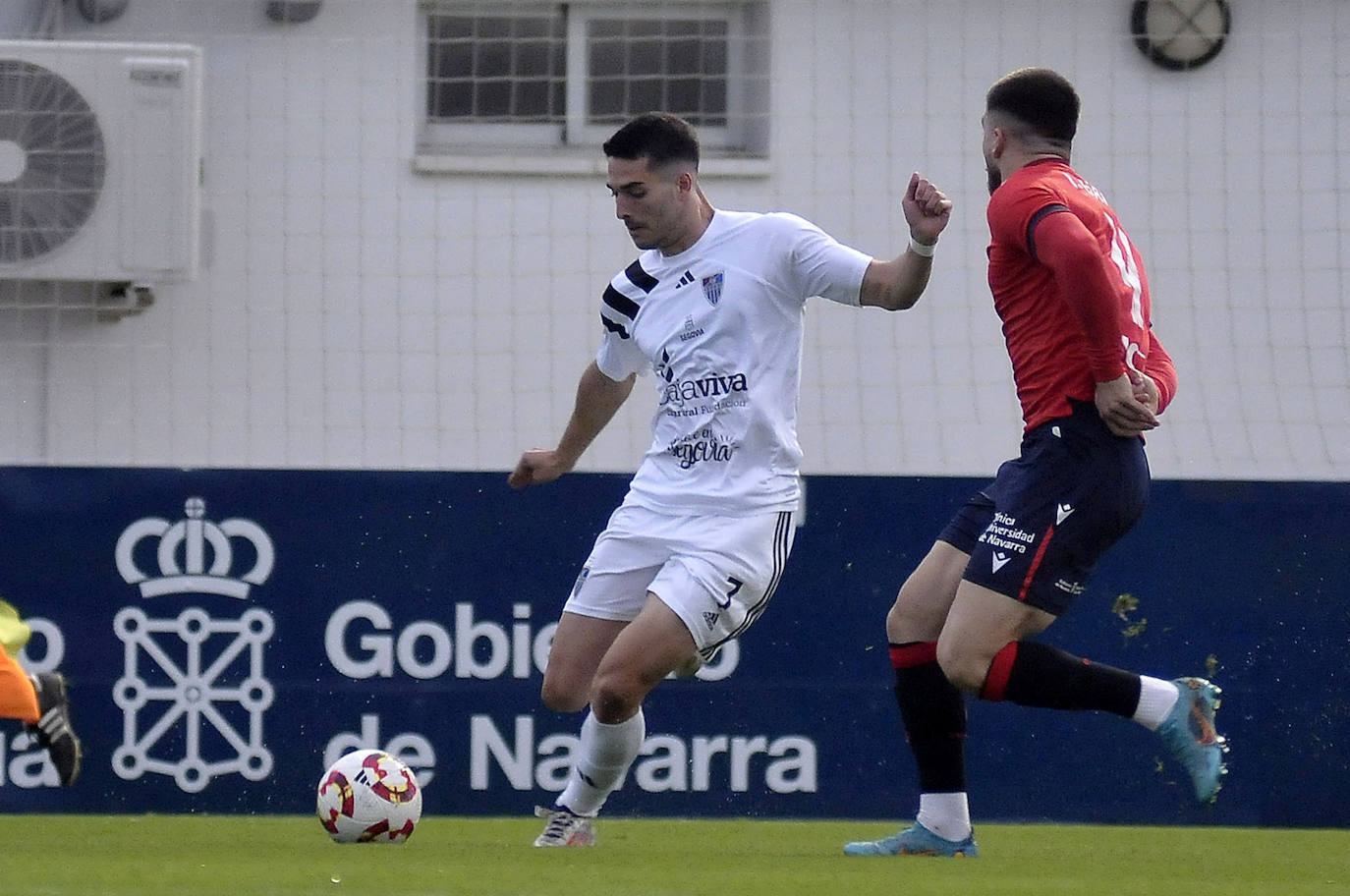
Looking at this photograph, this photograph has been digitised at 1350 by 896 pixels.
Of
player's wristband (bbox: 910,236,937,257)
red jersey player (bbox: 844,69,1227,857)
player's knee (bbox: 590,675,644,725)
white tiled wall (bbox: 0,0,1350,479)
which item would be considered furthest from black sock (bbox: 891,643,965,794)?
white tiled wall (bbox: 0,0,1350,479)

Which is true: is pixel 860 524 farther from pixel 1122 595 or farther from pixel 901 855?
pixel 901 855

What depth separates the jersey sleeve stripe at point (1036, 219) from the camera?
16.6ft

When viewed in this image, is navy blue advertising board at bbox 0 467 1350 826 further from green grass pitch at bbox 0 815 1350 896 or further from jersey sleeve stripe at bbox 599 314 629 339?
jersey sleeve stripe at bbox 599 314 629 339

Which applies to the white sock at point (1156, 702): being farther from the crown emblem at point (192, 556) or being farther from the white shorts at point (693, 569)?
the crown emblem at point (192, 556)

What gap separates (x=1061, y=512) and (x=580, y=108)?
5.08 meters

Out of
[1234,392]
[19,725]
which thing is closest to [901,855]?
[19,725]

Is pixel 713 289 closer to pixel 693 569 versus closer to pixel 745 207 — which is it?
pixel 693 569

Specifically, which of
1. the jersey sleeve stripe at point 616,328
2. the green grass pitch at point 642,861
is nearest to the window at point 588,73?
the green grass pitch at point 642,861

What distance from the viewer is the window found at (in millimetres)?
9656

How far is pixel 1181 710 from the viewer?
17.1ft

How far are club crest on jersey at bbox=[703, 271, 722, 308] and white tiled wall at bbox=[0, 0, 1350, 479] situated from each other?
3.17 meters

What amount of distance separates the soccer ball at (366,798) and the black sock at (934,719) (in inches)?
54.7

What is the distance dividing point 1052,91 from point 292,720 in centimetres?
364

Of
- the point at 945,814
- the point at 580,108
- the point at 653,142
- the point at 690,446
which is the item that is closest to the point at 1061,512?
the point at 945,814
